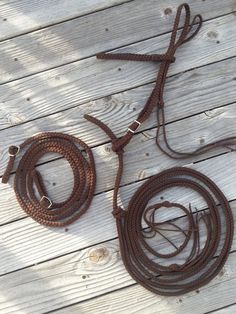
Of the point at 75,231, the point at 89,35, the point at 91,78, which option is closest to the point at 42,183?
the point at 75,231

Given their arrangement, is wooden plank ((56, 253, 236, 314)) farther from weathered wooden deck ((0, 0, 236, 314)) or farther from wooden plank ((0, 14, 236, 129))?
wooden plank ((0, 14, 236, 129))

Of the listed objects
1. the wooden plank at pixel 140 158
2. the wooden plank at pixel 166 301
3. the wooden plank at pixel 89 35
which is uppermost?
the wooden plank at pixel 89 35

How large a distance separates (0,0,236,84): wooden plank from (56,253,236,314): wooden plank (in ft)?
2.66

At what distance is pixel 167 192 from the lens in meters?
1.87

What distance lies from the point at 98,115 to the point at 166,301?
2.16 ft

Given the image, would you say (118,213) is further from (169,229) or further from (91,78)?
(91,78)

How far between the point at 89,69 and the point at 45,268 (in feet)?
2.28

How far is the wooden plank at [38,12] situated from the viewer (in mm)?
1993

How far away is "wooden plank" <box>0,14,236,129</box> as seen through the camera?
1.94 meters

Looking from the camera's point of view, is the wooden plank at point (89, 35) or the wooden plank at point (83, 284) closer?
the wooden plank at point (83, 284)

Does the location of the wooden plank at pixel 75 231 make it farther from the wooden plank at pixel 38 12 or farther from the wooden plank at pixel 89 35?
the wooden plank at pixel 38 12

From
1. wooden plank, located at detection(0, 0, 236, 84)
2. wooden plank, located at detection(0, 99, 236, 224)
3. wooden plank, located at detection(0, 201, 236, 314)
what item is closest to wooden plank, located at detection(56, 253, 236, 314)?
wooden plank, located at detection(0, 201, 236, 314)

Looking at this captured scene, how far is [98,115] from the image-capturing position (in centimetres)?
192

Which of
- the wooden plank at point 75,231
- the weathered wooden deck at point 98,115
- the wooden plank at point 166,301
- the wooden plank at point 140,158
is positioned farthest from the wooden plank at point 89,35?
the wooden plank at point 166,301
